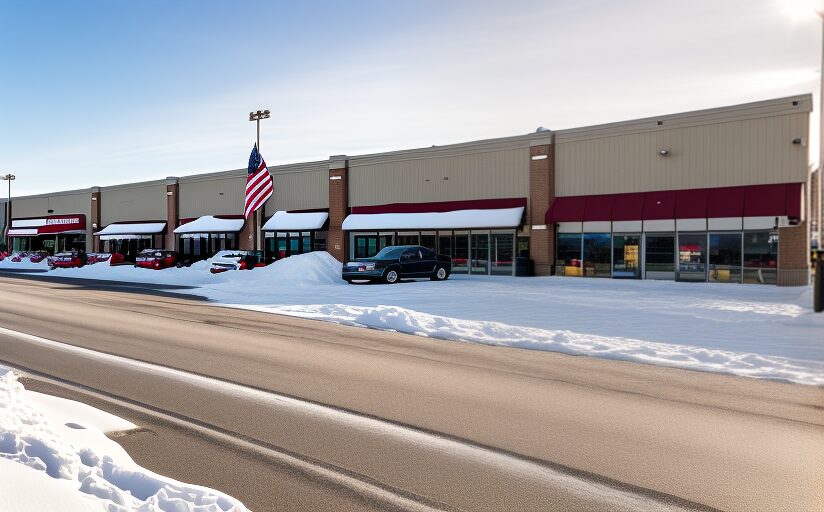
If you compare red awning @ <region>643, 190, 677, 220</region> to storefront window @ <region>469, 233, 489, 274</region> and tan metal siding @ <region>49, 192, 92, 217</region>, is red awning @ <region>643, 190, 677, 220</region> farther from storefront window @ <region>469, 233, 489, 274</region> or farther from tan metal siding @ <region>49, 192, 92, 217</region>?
tan metal siding @ <region>49, 192, 92, 217</region>

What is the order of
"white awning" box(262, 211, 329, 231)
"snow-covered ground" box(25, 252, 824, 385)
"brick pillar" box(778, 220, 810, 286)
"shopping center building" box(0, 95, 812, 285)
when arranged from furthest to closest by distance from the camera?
"white awning" box(262, 211, 329, 231) < "shopping center building" box(0, 95, 812, 285) < "brick pillar" box(778, 220, 810, 286) < "snow-covered ground" box(25, 252, 824, 385)

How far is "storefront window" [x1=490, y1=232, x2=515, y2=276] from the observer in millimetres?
33406

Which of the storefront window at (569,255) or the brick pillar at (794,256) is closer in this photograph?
the brick pillar at (794,256)

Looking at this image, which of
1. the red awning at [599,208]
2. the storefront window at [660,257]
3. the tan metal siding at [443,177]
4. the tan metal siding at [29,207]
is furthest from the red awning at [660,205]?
the tan metal siding at [29,207]

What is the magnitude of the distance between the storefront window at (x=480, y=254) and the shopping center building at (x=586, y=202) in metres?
0.06

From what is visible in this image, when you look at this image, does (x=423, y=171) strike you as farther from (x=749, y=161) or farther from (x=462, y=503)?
(x=462, y=503)

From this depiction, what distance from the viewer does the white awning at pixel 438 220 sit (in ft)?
108

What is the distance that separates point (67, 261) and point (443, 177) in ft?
87.7

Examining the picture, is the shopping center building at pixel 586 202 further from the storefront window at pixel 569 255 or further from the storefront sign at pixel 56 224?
the storefront sign at pixel 56 224

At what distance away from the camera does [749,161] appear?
27.2 meters

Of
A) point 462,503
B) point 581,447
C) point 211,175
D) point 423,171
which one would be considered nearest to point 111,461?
point 462,503

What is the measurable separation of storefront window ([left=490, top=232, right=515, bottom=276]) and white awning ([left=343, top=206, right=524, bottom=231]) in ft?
3.93

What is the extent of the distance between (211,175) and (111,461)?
1865 inches

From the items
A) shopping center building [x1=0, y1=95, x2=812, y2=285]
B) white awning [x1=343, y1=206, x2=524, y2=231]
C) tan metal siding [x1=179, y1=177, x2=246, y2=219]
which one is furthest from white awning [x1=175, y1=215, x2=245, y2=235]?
white awning [x1=343, y1=206, x2=524, y2=231]
